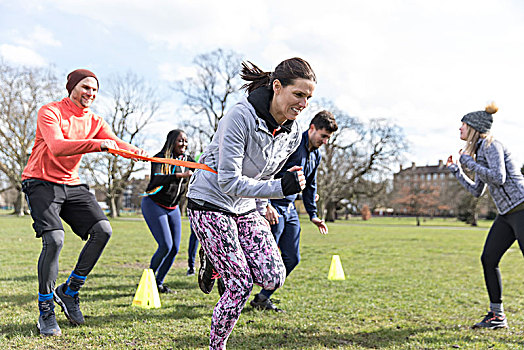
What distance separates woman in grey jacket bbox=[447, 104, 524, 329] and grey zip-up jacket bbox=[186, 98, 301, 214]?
2.42 meters

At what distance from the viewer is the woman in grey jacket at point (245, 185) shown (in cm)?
278

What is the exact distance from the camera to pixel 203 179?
122 inches

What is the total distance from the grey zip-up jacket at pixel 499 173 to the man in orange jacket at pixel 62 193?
3418mm

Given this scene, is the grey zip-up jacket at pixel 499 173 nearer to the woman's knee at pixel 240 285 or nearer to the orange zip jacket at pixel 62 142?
the woman's knee at pixel 240 285

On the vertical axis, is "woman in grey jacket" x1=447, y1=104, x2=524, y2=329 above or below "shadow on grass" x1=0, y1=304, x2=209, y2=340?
above

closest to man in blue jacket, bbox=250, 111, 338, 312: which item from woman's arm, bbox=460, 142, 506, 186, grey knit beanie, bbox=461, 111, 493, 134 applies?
grey knit beanie, bbox=461, 111, 493, 134

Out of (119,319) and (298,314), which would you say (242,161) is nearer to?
(119,319)

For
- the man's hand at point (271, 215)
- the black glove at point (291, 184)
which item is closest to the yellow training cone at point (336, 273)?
the man's hand at point (271, 215)

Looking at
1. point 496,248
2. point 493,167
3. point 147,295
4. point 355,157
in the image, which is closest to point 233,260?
point 147,295

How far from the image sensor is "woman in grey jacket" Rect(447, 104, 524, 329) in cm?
448

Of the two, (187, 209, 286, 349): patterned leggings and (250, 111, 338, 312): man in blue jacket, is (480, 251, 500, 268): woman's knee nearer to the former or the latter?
(250, 111, 338, 312): man in blue jacket

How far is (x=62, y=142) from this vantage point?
362 cm

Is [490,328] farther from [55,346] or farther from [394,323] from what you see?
[55,346]

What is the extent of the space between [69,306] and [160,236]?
1.74m
